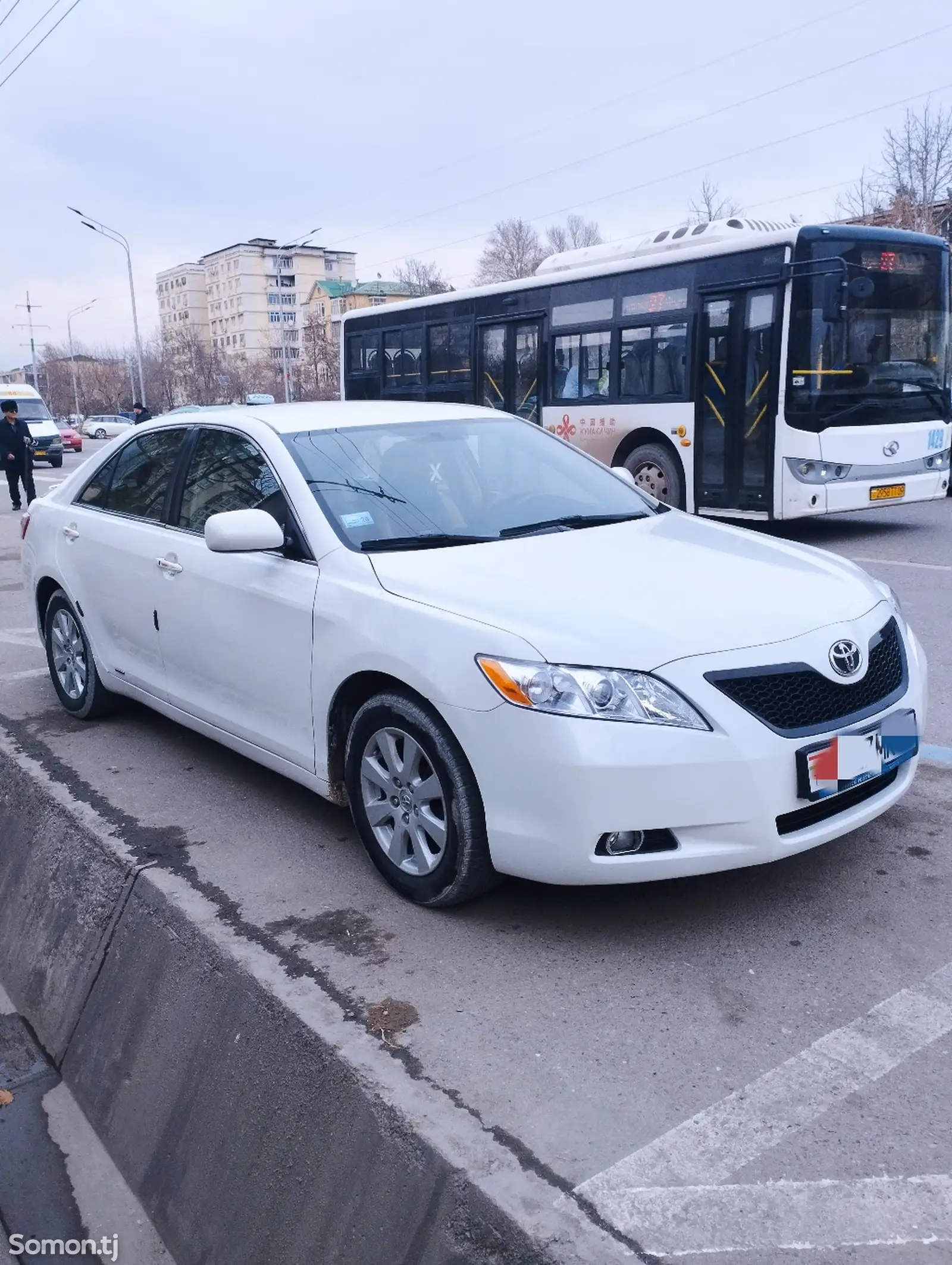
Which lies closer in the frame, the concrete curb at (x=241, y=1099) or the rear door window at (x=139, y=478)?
the concrete curb at (x=241, y=1099)

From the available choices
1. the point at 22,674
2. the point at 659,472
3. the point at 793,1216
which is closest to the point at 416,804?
the point at 793,1216

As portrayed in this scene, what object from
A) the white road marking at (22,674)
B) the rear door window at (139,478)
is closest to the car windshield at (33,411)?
the white road marking at (22,674)

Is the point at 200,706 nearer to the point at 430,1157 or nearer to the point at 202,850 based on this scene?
the point at 202,850


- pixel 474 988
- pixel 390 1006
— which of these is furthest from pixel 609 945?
pixel 390 1006

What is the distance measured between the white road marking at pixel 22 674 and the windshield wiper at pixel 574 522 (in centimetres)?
389

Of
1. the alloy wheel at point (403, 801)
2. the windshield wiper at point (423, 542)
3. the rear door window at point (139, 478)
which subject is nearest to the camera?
the alloy wheel at point (403, 801)

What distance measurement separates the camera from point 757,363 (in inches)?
441

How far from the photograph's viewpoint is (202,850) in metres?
4.13

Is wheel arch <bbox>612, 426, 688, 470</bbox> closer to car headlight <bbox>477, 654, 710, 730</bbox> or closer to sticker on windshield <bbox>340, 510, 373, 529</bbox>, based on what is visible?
sticker on windshield <bbox>340, 510, 373, 529</bbox>

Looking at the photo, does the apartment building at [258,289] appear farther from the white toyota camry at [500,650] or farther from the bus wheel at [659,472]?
the white toyota camry at [500,650]

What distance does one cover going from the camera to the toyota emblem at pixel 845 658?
3.35 metres

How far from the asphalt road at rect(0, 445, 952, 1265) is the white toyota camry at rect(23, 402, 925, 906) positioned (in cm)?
27

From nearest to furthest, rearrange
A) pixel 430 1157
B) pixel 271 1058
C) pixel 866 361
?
pixel 430 1157 < pixel 271 1058 < pixel 866 361

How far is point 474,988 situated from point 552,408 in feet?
37.0
